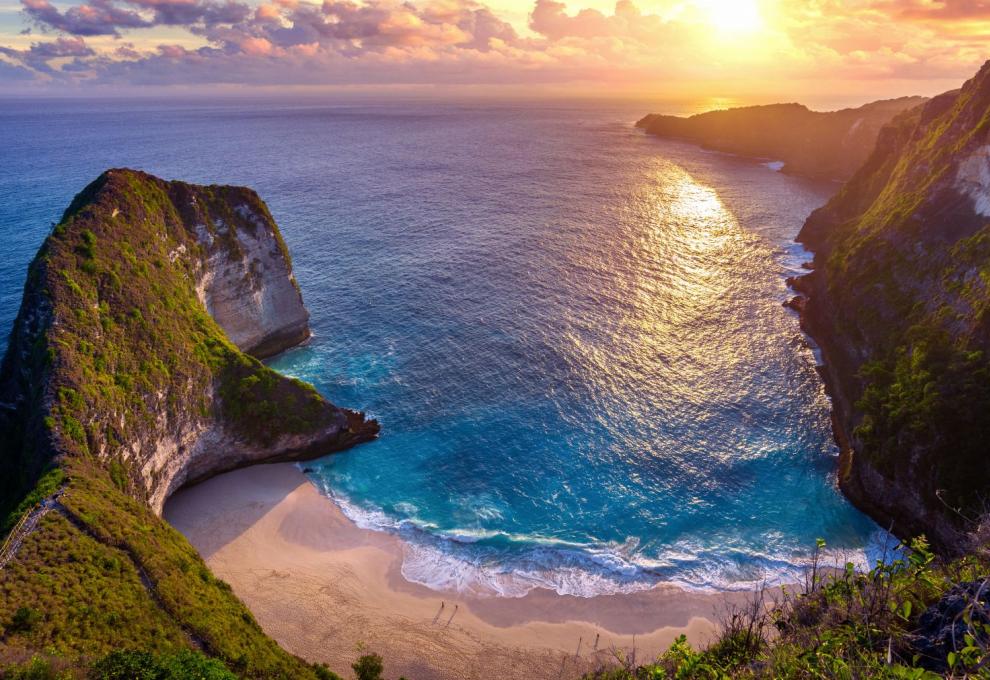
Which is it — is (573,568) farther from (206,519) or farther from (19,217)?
(19,217)

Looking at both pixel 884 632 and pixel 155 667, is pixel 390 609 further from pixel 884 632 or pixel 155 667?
pixel 884 632

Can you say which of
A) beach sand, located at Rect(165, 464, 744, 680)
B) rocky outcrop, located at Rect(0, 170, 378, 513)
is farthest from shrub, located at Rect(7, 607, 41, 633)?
beach sand, located at Rect(165, 464, 744, 680)

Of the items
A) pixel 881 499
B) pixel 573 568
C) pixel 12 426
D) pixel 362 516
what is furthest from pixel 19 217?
pixel 881 499

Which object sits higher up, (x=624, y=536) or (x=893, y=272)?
(x=893, y=272)

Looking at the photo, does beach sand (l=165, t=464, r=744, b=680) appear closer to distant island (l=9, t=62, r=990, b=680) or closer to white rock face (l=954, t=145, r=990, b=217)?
distant island (l=9, t=62, r=990, b=680)

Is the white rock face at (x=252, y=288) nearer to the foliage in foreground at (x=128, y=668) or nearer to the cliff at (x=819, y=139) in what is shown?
the foliage in foreground at (x=128, y=668)

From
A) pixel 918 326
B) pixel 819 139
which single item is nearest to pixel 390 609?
pixel 918 326

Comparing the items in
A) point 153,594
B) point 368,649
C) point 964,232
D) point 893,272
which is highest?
point 964,232
